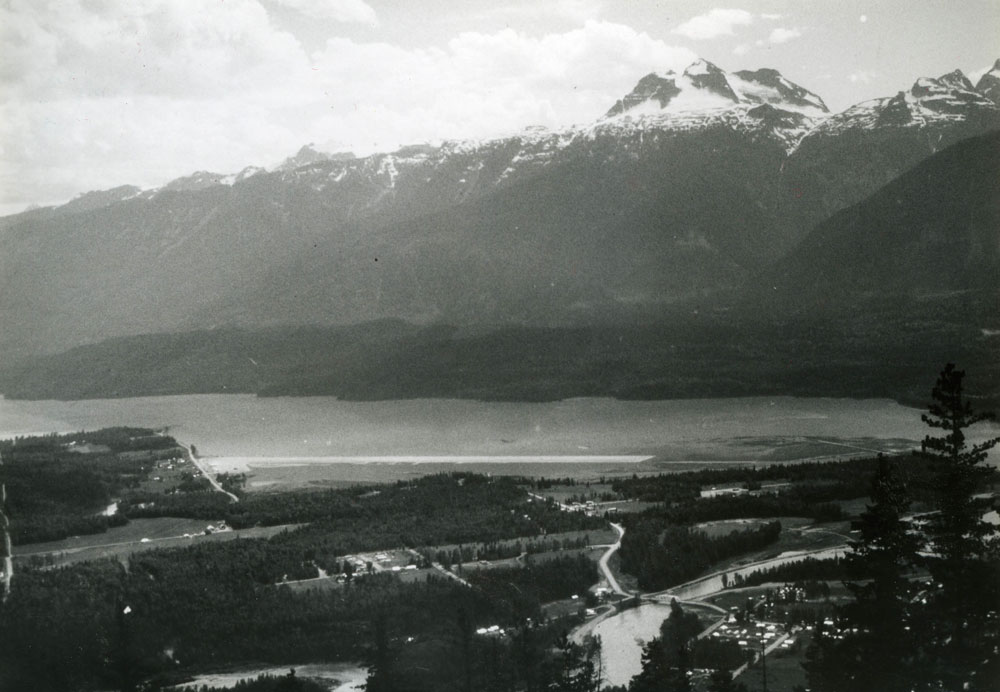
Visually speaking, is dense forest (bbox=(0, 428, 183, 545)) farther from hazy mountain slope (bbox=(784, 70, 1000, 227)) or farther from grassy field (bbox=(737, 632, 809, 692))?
hazy mountain slope (bbox=(784, 70, 1000, 227))

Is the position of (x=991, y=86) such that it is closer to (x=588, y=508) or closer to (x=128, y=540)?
(x=588, y=508)

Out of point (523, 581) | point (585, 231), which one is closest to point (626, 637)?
point (523, 581)

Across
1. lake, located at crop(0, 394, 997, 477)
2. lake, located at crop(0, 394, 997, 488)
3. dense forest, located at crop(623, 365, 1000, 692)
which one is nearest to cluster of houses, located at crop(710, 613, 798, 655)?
dense forest, located at crop(623, 365, 1000, 692)

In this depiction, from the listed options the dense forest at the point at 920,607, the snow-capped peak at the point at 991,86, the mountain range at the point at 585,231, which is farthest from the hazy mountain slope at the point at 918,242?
the dense forest at the point at 920,607

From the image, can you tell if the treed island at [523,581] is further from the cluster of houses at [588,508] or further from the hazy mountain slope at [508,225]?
the hazy mountain slope at [508,225]

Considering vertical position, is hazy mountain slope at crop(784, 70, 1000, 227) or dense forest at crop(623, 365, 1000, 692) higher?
hazy mountain slope at crop(784, 70, 1000, 227)
